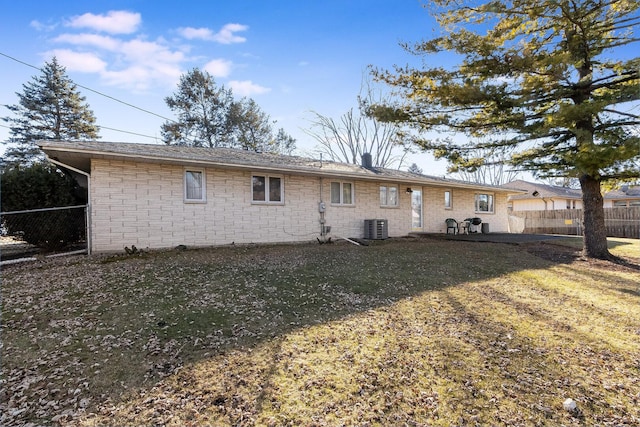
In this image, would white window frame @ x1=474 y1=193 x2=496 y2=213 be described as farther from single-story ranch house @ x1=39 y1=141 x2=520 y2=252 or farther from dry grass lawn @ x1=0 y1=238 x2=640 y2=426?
dry grass lawn @ x1=0 y1=238 x2=640 y2=426

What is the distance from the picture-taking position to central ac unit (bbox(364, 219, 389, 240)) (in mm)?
12227

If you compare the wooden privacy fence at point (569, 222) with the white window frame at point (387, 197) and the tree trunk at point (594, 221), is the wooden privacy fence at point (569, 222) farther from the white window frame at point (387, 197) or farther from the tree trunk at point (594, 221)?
the white window frame at point (387, 197)

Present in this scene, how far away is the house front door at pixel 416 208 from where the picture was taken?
47.2 feet

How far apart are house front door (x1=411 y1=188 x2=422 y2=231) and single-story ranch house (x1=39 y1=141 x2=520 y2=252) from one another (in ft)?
0.35

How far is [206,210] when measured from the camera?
9406mm

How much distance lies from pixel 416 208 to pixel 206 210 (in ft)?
31.8

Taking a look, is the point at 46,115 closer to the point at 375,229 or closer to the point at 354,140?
the point at 354,140

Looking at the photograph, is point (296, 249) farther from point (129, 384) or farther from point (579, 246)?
point (579, 246)

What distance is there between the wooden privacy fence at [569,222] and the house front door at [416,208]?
10142 mm

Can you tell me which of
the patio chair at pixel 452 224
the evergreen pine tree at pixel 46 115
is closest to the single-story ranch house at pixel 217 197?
the patio chair at pixel 452 224

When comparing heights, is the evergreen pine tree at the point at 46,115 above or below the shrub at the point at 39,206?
above

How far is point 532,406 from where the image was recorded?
7.94 ft

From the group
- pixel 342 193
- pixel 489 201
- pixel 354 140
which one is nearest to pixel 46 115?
pixel 354 140

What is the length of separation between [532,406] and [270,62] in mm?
15593
